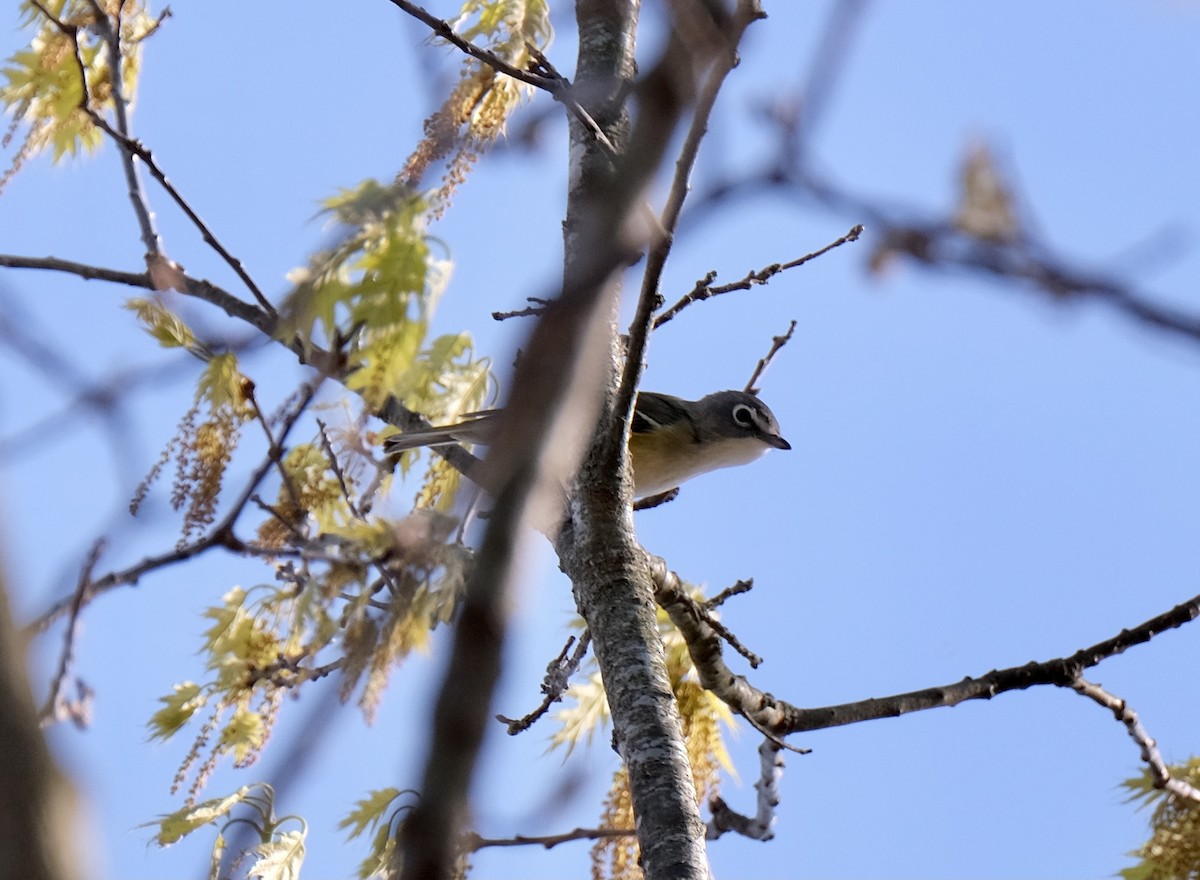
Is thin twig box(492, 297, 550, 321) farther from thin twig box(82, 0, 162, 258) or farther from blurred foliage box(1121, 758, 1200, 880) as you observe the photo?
blurred foliage box(1121, 758, 1200, 880)

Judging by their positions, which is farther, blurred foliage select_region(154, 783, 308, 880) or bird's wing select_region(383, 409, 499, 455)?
bird's wing select_region(383, 409, 499, 455)

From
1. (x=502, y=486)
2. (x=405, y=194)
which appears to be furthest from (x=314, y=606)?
(x=502, y=486)

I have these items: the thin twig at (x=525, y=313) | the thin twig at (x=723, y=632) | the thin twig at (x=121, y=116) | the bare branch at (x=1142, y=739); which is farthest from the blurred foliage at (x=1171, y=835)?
the thin twig at (x=121, y=116)

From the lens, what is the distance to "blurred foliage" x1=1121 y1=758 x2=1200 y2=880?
3.39 m

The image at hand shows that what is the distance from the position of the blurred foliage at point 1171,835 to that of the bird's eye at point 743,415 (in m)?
4.04

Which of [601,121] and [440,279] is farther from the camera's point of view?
[601,121]

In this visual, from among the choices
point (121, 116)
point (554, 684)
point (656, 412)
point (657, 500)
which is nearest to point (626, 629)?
point (554, 684)

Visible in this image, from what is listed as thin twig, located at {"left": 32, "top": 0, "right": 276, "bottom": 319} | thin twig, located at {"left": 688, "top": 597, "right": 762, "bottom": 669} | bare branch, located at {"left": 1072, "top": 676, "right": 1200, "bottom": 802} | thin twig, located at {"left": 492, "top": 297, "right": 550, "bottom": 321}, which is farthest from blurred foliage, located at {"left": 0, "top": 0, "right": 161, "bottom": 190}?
bare branch, located at {"left": 1072, "top": 676, "right": 1200, "bottom": 802}

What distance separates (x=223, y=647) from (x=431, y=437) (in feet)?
4.55

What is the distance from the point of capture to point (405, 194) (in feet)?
7.39

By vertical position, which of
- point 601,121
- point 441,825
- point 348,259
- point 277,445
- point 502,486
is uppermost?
point 601,121

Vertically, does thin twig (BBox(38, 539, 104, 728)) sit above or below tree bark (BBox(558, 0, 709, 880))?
below

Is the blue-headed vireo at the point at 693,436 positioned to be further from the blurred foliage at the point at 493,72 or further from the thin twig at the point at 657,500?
the blurred foliage at the point at 493,72

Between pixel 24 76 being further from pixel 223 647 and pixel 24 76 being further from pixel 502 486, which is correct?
pixel 502 486
